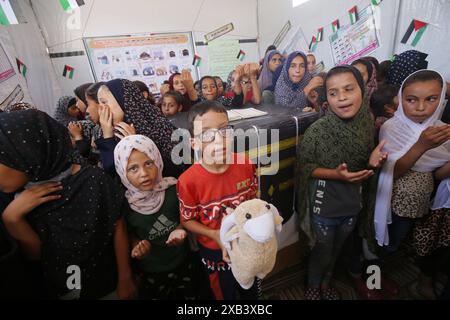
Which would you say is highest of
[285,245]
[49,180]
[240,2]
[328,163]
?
[240,2]

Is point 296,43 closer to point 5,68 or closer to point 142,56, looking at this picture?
point 142,56

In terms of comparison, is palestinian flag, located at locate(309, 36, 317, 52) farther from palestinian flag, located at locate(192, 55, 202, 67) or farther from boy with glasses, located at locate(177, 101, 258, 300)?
boy with glasses, located at locate(177, 101, 258, 300)

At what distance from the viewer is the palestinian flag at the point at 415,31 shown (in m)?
2.24

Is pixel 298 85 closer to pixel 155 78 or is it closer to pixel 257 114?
pixel 257 114

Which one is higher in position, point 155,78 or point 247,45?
point 247,45

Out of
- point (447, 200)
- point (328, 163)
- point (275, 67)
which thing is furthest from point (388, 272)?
point (275, 67)

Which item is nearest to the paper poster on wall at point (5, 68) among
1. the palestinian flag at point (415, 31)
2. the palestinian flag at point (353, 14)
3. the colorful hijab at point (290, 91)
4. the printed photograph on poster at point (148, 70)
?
the printed photograph on poster at point (148, 70)

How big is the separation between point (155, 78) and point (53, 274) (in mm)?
3832

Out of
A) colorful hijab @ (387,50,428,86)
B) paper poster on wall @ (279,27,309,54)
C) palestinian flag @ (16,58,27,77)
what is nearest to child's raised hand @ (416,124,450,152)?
colorful hijab @ (387,50,428,86)

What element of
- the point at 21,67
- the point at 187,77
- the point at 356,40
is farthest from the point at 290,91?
the point at 21,67

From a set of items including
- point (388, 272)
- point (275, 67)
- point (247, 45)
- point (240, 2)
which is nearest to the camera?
point (388, 272)

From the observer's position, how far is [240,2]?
4426mm

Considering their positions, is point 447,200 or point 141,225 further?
point 447,200

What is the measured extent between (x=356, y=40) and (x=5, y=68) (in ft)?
13.7
